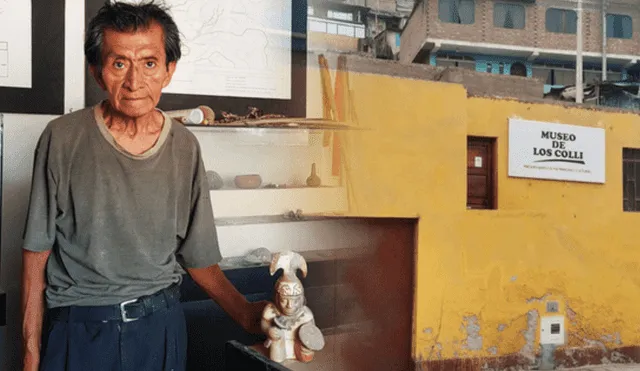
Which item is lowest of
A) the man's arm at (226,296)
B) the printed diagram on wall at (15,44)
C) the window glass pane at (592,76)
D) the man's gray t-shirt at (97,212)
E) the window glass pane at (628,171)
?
the man's arm at (226,296)

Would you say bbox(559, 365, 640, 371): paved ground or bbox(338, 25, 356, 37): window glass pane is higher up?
bbox(338, 25, 356, 37): window glass pane

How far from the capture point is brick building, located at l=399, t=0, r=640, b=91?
5.59ft

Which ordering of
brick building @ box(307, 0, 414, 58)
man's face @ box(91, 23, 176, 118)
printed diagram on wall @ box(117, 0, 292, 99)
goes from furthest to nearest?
brick building @ box(307, 0, 414, 58), printed diagram on wall @ box(117, 0, 292, 99), man's face @ box(91, 23, 176, 118)

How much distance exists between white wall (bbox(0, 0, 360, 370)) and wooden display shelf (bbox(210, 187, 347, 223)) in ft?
0.12

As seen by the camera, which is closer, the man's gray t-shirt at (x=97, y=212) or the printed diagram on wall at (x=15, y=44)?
the man's gray t-shirt at (x=97, y=212)

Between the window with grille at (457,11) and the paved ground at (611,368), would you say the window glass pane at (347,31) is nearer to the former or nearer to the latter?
the window with grille at (457,11)

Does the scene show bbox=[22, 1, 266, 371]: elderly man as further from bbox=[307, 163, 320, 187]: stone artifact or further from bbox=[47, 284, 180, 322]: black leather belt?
bbox=[307, 163, 320, 187]: stone artifact

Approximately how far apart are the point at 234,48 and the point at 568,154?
4.78ft

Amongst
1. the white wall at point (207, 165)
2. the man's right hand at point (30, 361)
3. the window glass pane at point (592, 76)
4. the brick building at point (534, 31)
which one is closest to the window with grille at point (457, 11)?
the brick building at point (534, 31)

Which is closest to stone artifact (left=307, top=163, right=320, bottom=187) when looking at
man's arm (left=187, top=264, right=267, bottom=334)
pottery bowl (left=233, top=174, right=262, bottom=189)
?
pottery bowl (left=233, top=174, right=262, bottom=189)

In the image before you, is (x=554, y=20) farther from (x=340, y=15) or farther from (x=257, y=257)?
(x=257, y=257)

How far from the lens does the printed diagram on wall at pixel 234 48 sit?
1.32 metres

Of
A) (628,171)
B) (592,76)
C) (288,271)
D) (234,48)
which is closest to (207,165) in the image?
(234,48)

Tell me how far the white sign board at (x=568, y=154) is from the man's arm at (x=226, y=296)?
1.47 metres
